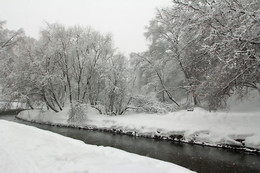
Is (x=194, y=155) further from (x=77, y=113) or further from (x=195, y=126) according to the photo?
(x=77, y=113)

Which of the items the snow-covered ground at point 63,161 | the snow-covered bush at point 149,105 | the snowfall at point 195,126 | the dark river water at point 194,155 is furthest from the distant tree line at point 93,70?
the snow-covered ground at point 63,161

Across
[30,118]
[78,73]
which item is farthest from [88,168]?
[30,118]

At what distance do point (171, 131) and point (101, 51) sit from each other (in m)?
13.0

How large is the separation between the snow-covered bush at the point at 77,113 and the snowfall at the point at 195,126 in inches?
17.7

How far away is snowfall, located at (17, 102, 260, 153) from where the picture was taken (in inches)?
412

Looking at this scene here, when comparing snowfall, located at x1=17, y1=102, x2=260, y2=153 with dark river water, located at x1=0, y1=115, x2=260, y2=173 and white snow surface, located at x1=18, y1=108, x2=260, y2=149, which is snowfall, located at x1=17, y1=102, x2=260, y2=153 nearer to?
white snow surface, located at x1=18, y1=108, x2=260, y2=149

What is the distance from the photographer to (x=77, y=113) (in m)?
18.8

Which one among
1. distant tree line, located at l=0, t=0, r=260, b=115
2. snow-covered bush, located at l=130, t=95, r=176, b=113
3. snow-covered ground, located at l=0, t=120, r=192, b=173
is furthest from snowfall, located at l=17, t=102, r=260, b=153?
snow-covered ground, located at l=0, t=120, r=192, b=173

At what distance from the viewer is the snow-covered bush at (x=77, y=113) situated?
18.8 metres

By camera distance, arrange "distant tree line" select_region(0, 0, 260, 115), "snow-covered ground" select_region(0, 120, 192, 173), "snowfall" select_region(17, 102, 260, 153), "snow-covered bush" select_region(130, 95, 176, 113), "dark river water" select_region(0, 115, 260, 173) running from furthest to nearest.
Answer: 1. "distant tree line" select_region(0, 0, 260, 115)
2. "snow-covered bush" select_region(130, 95, 176, 113)
3. "snowfall" select_region(17, 102, 260, 153)
4. "dark river water" select_region(0, 115, 260, 173)
5. "snow-covered ground" select_region(0, 120, 192, 173)

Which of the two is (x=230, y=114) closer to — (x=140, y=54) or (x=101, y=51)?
(x=140, y=54)

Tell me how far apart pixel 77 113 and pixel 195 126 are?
11394 millimetres

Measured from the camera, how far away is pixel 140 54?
70.8ft

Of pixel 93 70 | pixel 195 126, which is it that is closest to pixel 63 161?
pixel 195 126
